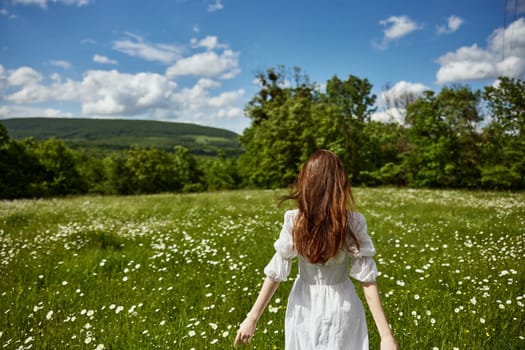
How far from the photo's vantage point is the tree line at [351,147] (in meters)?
27.4

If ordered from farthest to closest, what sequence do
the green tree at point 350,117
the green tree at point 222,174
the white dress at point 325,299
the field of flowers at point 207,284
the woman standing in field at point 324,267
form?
the green tree at point 222,174, the green tree at point 350,117, the field of flowers at point 207,284, the white dress at point 325,299, the woman standing in field at point 324,267

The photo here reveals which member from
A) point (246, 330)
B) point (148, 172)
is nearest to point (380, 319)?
point (246, 330)

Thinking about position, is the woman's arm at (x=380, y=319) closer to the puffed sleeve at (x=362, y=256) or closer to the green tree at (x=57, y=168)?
the puffed sleeve at (x=362, y=256)

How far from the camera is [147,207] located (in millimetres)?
13602

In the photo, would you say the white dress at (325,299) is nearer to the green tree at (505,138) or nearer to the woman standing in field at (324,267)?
the woman standing in field at (324,267)

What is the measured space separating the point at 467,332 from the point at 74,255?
23.4ft

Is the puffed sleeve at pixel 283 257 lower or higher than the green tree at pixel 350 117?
lower

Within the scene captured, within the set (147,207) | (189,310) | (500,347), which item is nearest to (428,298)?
(500,347)

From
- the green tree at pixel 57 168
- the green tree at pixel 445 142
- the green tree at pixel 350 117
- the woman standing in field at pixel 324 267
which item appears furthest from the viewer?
the green tree at pixel 57 168

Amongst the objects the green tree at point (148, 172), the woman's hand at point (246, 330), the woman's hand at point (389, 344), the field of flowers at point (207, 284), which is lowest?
the green tree at point (148, 172)

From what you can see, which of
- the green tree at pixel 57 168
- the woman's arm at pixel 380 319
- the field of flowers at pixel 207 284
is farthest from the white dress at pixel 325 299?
the green tree at pixel 57 168

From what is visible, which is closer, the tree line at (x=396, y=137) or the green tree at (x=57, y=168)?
the tree line at (x=396, y=137)

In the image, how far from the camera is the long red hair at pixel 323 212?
2195mm

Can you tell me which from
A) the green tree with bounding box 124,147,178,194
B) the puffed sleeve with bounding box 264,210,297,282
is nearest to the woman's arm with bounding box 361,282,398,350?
the puffed sleeve with bounding box 264,210,297,282
